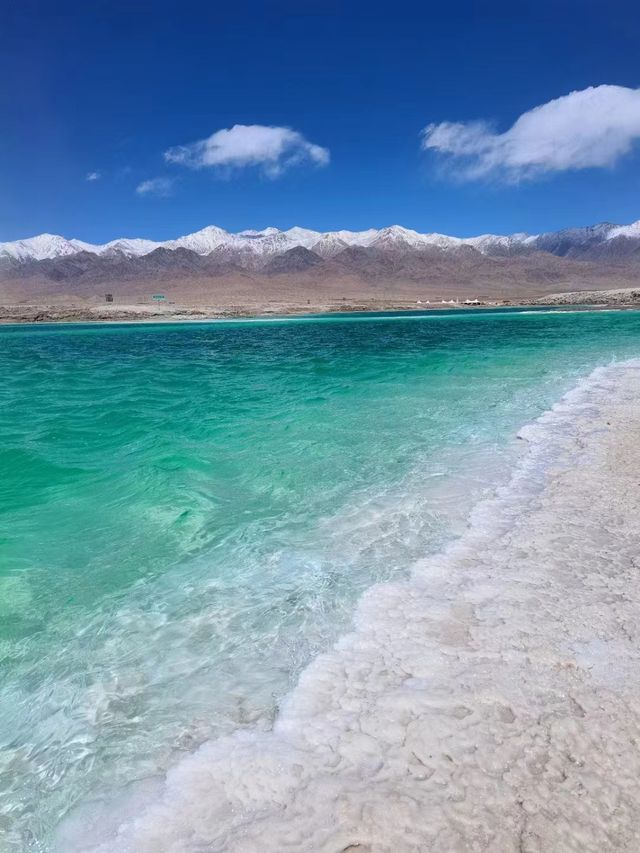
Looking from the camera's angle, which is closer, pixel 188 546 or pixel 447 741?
pixel 447 741

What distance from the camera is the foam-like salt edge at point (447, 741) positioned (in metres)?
2.47

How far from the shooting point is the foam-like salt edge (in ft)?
8.09

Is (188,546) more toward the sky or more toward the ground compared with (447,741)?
more toward the ground

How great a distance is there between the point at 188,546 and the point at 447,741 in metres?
3.70

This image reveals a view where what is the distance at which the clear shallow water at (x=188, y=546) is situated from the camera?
330cm

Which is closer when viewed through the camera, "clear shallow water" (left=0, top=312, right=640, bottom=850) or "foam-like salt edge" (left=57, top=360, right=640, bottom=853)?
"foam-like salt edge" (left=57, top=360, right=640, bottom=853)

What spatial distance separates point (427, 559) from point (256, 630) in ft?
5.66

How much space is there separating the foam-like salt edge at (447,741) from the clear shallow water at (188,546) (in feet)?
0.92

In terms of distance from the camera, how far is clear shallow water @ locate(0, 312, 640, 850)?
10.8 ft

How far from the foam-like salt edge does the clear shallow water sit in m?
0.28

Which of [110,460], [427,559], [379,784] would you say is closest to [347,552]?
[427,559]

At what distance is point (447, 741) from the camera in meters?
2.89

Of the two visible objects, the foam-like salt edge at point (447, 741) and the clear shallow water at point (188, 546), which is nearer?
the foam-like salt edge at point (447, 741)

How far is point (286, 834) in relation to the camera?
2.49 metres
